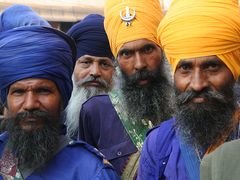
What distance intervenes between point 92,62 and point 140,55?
3.57ft

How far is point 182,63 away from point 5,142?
123 cm

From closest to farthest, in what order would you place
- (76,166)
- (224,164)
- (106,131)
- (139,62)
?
(224,164) < (76,166) < (106,131) < (139,62)

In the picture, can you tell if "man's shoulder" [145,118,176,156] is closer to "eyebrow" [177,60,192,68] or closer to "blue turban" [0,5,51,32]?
"eyebrow" [177,60,192,68]

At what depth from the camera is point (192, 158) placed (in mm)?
2924

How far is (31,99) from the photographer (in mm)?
2961

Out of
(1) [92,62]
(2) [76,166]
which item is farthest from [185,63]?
(1) [92,62]

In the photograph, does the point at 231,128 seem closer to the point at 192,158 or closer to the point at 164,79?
the point at 192,158

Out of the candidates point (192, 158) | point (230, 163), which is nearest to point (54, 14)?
point (192, 158)

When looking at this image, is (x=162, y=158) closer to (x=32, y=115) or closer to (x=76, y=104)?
(x=32, y=115)

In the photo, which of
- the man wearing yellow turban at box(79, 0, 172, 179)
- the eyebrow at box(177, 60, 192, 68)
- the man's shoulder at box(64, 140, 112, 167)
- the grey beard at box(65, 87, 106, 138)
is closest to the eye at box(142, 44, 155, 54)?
the man wearing yellow turban at box(79, 0, 172, 179)

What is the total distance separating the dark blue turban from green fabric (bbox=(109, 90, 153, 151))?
86 centimetres

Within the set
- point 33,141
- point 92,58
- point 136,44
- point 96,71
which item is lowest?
point 96,71

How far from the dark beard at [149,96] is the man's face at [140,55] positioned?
1.4 inches

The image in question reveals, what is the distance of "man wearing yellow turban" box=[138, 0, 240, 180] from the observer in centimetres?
302
